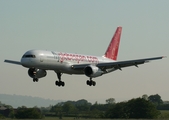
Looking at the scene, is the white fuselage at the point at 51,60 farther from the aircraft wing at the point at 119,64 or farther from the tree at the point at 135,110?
the tree at the point at 135,110

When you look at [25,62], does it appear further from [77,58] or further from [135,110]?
[135,110]

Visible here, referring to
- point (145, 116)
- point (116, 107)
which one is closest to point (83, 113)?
point (116, 107)

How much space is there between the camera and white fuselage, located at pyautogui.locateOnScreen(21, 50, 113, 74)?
251ft

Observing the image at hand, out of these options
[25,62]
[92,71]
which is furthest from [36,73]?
[92,71]

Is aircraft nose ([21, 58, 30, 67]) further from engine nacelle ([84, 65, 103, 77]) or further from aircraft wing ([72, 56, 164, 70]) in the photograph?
engine nacelle ([84, 65, 103, 77])

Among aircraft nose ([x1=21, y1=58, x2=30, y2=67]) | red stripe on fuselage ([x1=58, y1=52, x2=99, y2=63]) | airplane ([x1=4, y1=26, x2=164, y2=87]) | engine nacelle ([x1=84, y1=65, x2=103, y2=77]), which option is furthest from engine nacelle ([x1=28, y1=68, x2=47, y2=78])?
engine nacelle ([x1=84, y1=65, x2=103, y2=77])

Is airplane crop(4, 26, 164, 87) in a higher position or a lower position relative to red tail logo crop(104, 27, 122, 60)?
lower

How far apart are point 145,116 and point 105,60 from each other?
13.0 meters

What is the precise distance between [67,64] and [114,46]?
22780 mm

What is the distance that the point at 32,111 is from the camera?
87.3 m

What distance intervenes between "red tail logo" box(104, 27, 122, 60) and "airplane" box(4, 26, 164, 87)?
603cm

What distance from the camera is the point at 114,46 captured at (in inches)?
4013

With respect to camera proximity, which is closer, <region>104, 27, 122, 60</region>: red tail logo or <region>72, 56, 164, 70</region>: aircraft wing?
<region>72, 56, 164, 70</region>: aircraft wing

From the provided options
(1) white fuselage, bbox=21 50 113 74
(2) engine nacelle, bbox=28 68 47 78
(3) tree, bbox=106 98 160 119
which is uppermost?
(1) white fuselage, bbox=21 50 113 74
